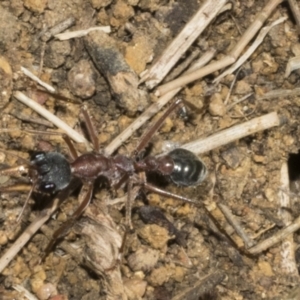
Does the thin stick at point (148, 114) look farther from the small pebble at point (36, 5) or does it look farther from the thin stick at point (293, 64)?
the small pebble at point (36, 5)

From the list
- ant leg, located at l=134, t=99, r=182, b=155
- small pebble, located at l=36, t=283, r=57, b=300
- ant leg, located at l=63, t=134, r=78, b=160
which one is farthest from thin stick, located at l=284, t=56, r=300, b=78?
small pebble, located at l=36, t=283, r=57, b=300

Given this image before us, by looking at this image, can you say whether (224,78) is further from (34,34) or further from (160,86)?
(34,34)

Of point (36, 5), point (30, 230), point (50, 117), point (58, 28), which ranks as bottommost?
point (30, 230)

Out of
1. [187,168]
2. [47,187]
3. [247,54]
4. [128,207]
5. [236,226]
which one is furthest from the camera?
[247,54]

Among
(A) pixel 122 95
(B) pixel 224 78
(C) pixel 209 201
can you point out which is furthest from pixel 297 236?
(A) pixel 122 95

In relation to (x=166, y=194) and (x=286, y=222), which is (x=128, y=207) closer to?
(x=166, y=194)

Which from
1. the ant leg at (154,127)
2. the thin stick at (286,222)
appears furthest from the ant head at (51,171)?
the thin stick at (286,222)

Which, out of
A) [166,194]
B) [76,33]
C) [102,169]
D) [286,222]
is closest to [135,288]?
[166,194]
